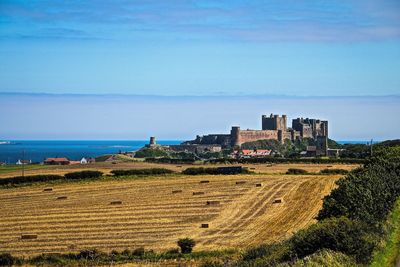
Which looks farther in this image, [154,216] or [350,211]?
[154,216]

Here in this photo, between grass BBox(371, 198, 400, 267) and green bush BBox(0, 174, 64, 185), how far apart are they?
41.7m

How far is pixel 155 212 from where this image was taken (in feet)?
156

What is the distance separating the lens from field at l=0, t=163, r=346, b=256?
123 feet

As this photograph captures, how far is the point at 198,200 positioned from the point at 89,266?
23975 millimetres

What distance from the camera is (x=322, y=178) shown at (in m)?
67.9

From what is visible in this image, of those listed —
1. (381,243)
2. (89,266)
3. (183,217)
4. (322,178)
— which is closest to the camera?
(381,243)

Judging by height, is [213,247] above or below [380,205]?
below

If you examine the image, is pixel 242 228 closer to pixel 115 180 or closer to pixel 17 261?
pixel 17 261

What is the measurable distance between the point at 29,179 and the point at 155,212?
23.5m

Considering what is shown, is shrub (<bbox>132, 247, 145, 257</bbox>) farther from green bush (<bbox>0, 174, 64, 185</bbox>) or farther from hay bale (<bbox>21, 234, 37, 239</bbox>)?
green bush (<bbox>0, 174, 64, 185</bbox>)

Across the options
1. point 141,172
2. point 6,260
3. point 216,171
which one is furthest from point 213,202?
point 216,171

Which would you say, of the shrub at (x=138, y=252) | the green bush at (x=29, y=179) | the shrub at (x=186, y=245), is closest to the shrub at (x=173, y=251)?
the shrub at (x=186, y=245)

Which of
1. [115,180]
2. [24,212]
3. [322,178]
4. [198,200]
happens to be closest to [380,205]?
[198,200]

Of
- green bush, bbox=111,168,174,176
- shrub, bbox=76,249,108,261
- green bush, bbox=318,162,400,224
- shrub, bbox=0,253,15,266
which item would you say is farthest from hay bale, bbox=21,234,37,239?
green bush, bbox=111,168,174,176
